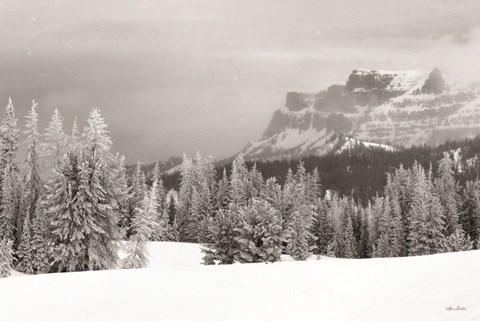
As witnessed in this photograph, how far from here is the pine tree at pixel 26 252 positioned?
48.9m

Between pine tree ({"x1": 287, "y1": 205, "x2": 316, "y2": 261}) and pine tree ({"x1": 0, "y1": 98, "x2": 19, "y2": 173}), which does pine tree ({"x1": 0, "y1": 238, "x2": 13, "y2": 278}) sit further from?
pine tree ({"x1": 287, "y1": 205, "x2": 316, "y2": 261})

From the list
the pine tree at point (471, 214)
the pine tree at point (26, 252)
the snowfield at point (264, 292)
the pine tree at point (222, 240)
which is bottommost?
the pine tree at point (471, 214)

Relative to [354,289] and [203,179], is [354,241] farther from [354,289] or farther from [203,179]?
[354,289]

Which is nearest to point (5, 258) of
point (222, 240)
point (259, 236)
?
point (222, 240)

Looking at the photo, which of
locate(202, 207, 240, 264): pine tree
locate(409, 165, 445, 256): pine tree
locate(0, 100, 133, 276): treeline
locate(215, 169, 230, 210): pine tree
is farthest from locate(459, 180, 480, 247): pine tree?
locate(0, 100, 133, 276): treeline

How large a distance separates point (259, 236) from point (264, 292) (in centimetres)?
2209

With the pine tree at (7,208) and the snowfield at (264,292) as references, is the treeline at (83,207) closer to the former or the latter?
the pine tree at (7,208)

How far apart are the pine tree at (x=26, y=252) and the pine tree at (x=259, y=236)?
67.7 ft

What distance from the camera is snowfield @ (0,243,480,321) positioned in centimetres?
1524

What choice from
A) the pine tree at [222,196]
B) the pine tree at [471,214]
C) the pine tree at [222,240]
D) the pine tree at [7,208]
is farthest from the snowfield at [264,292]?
the pine tree at [222,196]

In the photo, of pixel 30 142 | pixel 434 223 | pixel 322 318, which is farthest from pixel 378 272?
pixel 434 223

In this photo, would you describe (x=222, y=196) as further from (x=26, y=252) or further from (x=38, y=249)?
(x=26, y=252)

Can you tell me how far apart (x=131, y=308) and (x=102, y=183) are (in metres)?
23.4

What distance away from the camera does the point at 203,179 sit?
313 feet
